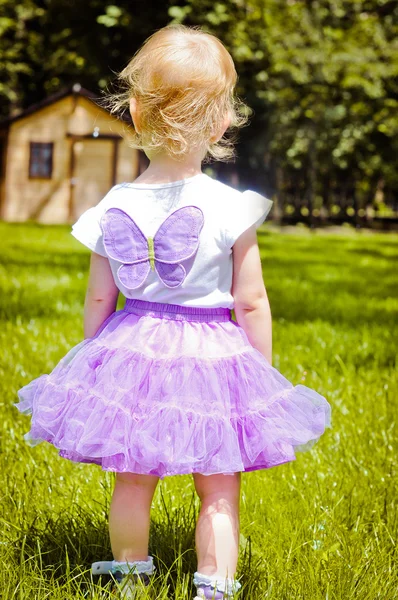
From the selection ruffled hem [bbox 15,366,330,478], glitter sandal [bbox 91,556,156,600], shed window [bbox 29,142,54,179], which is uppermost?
shed window [bbox 29,142,54,179]

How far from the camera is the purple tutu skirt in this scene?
6.63 ft

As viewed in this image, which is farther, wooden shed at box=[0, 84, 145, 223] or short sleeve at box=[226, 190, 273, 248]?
wooden shed at box=[0, 84, 145, 223]

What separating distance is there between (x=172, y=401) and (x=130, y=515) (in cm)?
33

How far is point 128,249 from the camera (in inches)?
88.4

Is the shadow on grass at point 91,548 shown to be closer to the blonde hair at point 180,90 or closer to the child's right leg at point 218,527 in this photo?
the child's right leg at point 218,527

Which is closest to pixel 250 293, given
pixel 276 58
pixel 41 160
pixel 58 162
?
pixel 276 58

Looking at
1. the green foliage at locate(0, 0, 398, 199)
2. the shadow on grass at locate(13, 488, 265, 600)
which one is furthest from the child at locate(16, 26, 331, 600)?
the green foliage at locate(0, 0, 398, 199)

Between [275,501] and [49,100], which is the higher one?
[49,100]

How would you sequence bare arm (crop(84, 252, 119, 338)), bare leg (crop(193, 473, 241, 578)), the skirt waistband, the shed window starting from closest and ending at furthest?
bare leg (crop(193, 473, 241, 578)) < the skirt waistband < bare arm (crop(84, 252, 119, 338)) < the shed window

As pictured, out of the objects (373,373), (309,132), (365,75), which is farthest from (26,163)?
(373,373)

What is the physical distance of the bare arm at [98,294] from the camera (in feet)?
7.72

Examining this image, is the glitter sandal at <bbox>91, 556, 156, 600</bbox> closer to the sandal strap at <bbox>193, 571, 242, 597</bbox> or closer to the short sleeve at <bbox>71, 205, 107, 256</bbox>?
the sandal strap at <bbox>193, 571, 242, 597</bbox>

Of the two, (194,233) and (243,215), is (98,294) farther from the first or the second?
(243,215)

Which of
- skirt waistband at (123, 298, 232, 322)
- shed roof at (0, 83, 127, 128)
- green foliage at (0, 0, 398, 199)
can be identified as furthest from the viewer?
green foliage at (0, 0, 398, 199)
